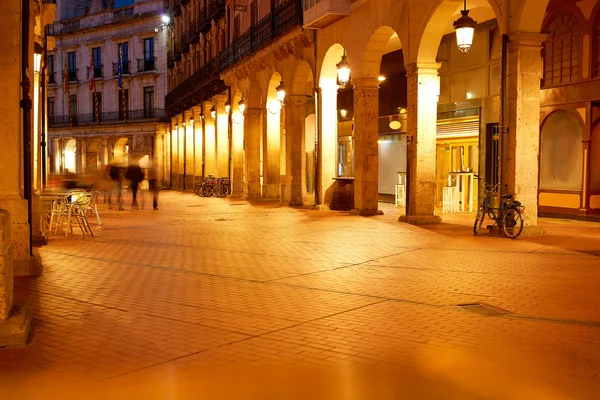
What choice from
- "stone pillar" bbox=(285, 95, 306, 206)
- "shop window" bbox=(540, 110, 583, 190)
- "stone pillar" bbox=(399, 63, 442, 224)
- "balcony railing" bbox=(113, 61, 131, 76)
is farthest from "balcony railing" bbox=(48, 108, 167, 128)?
"shop window" bbox=(540, 110, 583, 190)

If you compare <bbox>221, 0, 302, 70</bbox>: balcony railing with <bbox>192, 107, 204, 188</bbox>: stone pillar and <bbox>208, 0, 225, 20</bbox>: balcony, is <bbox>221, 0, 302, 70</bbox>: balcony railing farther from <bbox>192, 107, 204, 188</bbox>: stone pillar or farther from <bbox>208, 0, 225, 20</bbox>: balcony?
<bbox>192, 107, 204, 188</bbox>: stone pillar

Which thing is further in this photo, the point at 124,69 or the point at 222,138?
the point at 124,69

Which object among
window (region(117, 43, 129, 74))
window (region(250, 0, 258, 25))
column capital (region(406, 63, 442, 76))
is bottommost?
column capital (region(406, 63, 442, 76))

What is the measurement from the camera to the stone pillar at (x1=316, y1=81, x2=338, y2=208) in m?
20.7

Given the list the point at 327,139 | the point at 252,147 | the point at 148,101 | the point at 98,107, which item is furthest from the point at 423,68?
the point at 98,107

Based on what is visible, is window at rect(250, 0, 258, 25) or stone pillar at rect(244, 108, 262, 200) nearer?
stone pillar at rect(244, 108, 262, 200)

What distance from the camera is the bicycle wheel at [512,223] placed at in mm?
12570

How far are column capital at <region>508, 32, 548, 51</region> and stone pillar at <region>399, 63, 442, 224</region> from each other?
3.08 m

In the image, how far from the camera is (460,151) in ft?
67.1

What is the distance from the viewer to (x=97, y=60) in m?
58.5

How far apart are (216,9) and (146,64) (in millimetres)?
21089

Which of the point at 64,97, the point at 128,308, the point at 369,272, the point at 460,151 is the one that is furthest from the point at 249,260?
the point at 64,97

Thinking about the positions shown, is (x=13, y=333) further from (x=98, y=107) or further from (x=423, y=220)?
(x=98, y=107)

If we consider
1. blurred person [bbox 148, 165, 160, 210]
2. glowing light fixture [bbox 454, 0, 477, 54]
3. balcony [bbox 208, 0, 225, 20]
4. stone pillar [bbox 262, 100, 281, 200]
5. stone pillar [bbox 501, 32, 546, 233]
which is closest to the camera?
stone pillar [bbox 501, 32, 546, 233]
